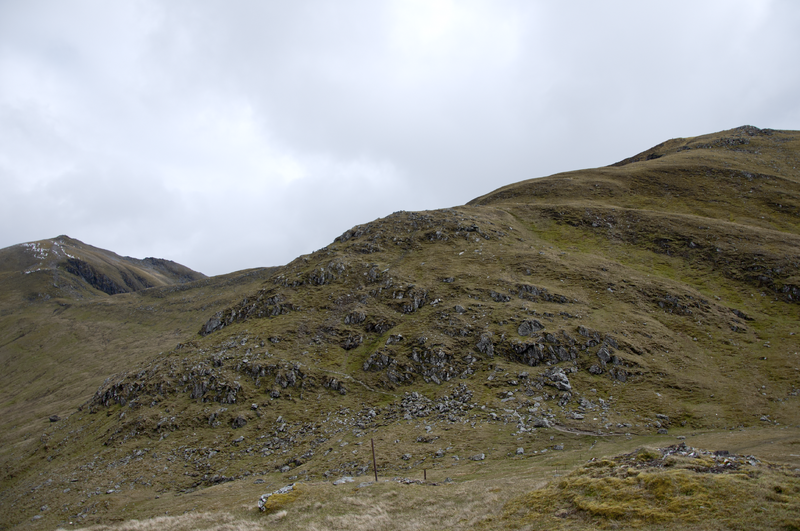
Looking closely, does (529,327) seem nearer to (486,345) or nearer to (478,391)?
(486,345)

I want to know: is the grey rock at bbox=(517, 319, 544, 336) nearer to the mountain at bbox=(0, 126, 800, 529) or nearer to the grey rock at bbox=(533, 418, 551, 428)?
the mountain at bbox=(0, 126, 800, 529)

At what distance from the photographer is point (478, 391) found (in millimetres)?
51500

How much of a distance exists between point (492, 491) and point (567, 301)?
4389 centimetres

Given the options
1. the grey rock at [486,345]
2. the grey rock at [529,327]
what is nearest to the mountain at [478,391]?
the grey rock at [486,345]

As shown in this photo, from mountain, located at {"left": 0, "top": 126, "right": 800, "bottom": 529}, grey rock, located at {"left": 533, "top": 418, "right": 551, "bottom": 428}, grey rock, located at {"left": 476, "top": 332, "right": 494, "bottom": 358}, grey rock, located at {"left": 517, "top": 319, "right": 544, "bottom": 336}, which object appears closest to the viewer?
mountain, located at {"left": 0, "top": 126, "right": 800, "bottom": 529}

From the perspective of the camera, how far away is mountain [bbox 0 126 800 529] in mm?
27688

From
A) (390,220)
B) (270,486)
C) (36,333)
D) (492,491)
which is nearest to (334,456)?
(270,486)

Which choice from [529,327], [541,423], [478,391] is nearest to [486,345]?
[529,327]

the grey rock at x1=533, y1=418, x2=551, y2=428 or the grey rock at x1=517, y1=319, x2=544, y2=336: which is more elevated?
the grey rock at x1=517, y1=319, x2=544, y2=336

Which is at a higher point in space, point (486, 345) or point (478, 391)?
point (486, 345)

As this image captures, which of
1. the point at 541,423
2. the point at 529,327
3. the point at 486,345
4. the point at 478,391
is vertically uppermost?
the point at 529,327

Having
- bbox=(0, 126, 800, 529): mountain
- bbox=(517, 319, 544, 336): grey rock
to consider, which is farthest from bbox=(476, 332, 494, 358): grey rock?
bbox=(517, 319, 544, 336): grey rock

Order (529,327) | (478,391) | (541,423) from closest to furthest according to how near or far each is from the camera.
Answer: (541,423), (478,391), (529,327)

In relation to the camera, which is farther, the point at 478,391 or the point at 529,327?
the point at 529,327
